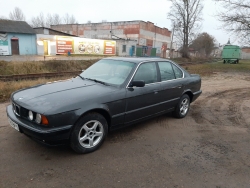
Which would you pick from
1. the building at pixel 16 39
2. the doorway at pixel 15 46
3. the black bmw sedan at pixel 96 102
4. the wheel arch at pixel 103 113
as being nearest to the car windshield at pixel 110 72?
the black bmw sedan at pixel 96 102

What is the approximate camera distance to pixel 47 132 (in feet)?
9.12

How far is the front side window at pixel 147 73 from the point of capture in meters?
4.00

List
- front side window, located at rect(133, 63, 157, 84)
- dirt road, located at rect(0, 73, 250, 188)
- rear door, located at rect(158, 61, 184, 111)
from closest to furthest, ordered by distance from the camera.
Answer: dirt road, located at rect(0, 73, 250, 188) < front side window, located at rect(133, 63, 157, 84) < rear door, located at rect(158, 61, 184, 111)

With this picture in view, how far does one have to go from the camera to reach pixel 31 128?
2889 mm

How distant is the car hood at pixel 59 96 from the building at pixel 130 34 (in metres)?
33.9

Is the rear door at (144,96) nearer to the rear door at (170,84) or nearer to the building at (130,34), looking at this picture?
the rear door at (170,84)

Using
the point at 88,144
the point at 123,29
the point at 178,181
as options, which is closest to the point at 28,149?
the point at 88,144

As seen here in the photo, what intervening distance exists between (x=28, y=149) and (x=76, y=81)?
5.03 feet

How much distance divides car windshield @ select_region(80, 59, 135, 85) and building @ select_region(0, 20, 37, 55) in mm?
25976

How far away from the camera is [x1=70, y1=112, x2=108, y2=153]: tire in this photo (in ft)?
10.1

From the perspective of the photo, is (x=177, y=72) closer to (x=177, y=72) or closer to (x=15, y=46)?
(x=177, y=72)

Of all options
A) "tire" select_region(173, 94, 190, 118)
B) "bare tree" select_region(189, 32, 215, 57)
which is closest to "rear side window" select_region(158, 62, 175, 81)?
"tire" select_region(173, 94, 190, 118)

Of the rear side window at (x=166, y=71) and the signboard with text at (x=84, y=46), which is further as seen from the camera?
the signboard with text at (x=84, y=46)

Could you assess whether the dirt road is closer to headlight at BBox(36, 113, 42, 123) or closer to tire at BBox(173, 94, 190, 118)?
tire at BBox(173, 94, 190, 118)
